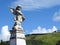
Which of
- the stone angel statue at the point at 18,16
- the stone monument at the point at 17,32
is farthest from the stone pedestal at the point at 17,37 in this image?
the stone angel statue at the point at 18,16

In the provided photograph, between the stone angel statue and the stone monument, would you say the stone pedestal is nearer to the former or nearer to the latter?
the stone monument

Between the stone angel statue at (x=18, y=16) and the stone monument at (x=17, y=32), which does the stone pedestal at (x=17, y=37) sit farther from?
the stone angel statue at (x=18, y=16)

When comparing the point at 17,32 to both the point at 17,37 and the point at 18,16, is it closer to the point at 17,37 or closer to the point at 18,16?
the point at 17,37

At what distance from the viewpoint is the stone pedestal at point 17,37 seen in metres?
20.3

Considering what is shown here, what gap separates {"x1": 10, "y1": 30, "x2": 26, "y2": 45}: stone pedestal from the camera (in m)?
20.3

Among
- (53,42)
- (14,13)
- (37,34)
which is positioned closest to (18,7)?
(14,13)

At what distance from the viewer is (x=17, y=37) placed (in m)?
20.3

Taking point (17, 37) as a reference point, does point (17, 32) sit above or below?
above

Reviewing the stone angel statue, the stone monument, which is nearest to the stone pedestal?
the stone monument

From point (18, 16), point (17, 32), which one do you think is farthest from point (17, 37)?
point (18, 16)

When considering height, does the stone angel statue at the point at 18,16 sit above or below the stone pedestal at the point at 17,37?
above

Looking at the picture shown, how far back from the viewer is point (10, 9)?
2123 cm

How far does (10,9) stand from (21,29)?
1.94 meters

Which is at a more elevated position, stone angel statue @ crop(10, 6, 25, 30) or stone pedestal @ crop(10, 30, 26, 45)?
stone angel statue @ crop(10, 6, 25, 30)
